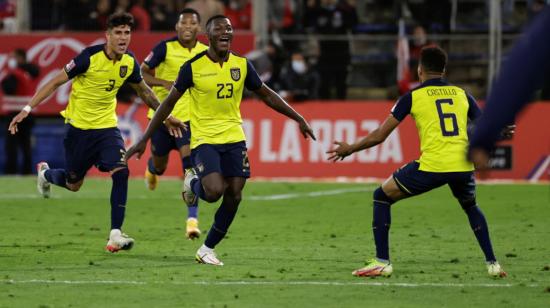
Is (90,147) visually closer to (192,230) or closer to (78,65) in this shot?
(78,65)

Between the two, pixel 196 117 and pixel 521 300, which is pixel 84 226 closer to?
pixel 196 117

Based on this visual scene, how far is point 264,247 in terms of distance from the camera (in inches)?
483

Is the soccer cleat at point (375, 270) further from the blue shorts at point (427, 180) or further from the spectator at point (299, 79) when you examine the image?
the spectator at point (299, 79)

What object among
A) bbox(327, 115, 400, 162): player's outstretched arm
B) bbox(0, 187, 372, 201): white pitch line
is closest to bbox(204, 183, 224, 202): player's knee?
bbox(327, 115, 400, 162): player's outstretched arm

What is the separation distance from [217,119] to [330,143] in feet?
38.9

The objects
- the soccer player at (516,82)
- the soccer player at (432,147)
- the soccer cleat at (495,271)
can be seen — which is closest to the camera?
the soccer player at (516,82)

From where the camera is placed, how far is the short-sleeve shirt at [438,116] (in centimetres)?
950

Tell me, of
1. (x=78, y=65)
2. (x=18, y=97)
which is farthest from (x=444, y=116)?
(x=18, y=97)

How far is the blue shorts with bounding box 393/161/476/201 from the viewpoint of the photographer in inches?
373

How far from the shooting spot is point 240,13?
24.8 metres

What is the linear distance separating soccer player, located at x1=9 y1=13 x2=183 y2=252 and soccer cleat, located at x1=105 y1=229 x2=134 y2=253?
0.8 inches

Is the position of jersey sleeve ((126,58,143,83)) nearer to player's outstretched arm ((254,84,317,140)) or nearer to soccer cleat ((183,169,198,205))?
soccer cleat ((183,169,198,205))

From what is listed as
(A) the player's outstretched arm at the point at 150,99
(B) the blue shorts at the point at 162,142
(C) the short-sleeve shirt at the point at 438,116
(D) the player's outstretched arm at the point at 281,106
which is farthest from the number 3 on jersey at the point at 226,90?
(B) the blue shorts at the point at 162,142

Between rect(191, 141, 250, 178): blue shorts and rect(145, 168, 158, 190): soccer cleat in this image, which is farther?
rect(145, 168, 158, 190): soccer cleat
